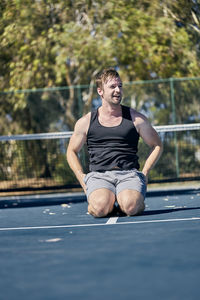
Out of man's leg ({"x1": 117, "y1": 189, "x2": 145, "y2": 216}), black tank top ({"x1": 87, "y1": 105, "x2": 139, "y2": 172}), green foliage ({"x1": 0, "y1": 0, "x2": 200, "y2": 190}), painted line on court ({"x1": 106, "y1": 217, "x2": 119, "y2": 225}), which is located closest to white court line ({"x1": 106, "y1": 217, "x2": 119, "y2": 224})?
painted line on court ({"x1": 106, "y1": 217, "x2": 119, "y2": 225})

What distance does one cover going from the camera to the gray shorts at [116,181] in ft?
20.0

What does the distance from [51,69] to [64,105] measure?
2603mm

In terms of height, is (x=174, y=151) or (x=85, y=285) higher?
(x=85, y=285)

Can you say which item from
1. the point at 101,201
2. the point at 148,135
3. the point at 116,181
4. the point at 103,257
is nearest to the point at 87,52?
the point at 148,135

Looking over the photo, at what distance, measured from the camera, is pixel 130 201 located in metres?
5.96

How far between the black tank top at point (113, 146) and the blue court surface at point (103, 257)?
0.51 m

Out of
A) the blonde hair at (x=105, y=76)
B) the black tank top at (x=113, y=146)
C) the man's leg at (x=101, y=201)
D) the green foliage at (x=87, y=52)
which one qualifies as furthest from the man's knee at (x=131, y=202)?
the green foliage at (x=87, y=52)

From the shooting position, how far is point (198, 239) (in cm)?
444

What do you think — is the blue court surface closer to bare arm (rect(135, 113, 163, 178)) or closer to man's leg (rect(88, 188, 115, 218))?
man's leg (rect(88, 188, 115, 218))

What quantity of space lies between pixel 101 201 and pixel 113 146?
63 cm

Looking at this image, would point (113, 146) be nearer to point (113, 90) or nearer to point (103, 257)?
point (113, 90)

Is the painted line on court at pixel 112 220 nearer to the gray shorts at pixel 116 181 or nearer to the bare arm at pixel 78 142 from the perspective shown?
the gray shorts at pixel 116 181

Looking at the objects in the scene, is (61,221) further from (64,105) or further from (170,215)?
(64,105)

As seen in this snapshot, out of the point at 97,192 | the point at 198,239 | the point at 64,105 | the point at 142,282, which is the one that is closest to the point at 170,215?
the point at 97,192
